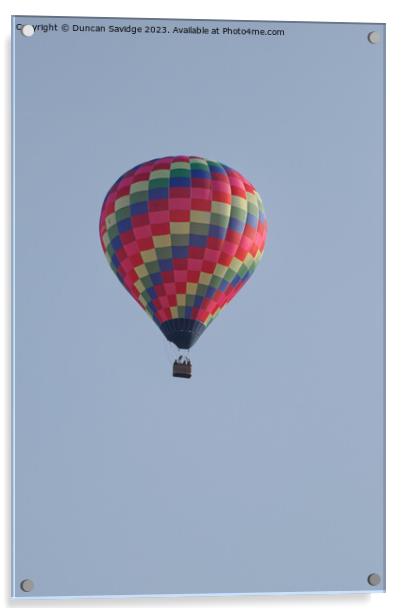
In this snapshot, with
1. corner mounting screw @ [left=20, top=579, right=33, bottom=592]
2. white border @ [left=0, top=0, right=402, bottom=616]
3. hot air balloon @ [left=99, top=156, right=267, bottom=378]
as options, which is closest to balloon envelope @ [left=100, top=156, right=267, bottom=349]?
hot air balloon @ [left=99, top=156, right=267, bottom=378]

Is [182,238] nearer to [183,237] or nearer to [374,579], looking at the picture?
[183,237]

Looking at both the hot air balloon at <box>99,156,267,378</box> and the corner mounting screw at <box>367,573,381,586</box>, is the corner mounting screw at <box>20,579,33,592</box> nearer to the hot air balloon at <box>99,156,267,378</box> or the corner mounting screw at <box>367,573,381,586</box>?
the hot air balloon at <box>99,156,267,378</box>

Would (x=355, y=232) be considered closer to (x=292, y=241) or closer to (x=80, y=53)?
(x=292, y=241)

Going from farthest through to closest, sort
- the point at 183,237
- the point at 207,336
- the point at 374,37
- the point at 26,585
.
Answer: the point at 183,237, the point at 207,336, the point at 374,37, the point at 26,585

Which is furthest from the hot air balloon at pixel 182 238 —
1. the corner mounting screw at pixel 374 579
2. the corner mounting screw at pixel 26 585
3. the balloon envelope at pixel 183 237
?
the corner mounting screw at pixel 374 579

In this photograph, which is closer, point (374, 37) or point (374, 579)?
point (374, 579)
